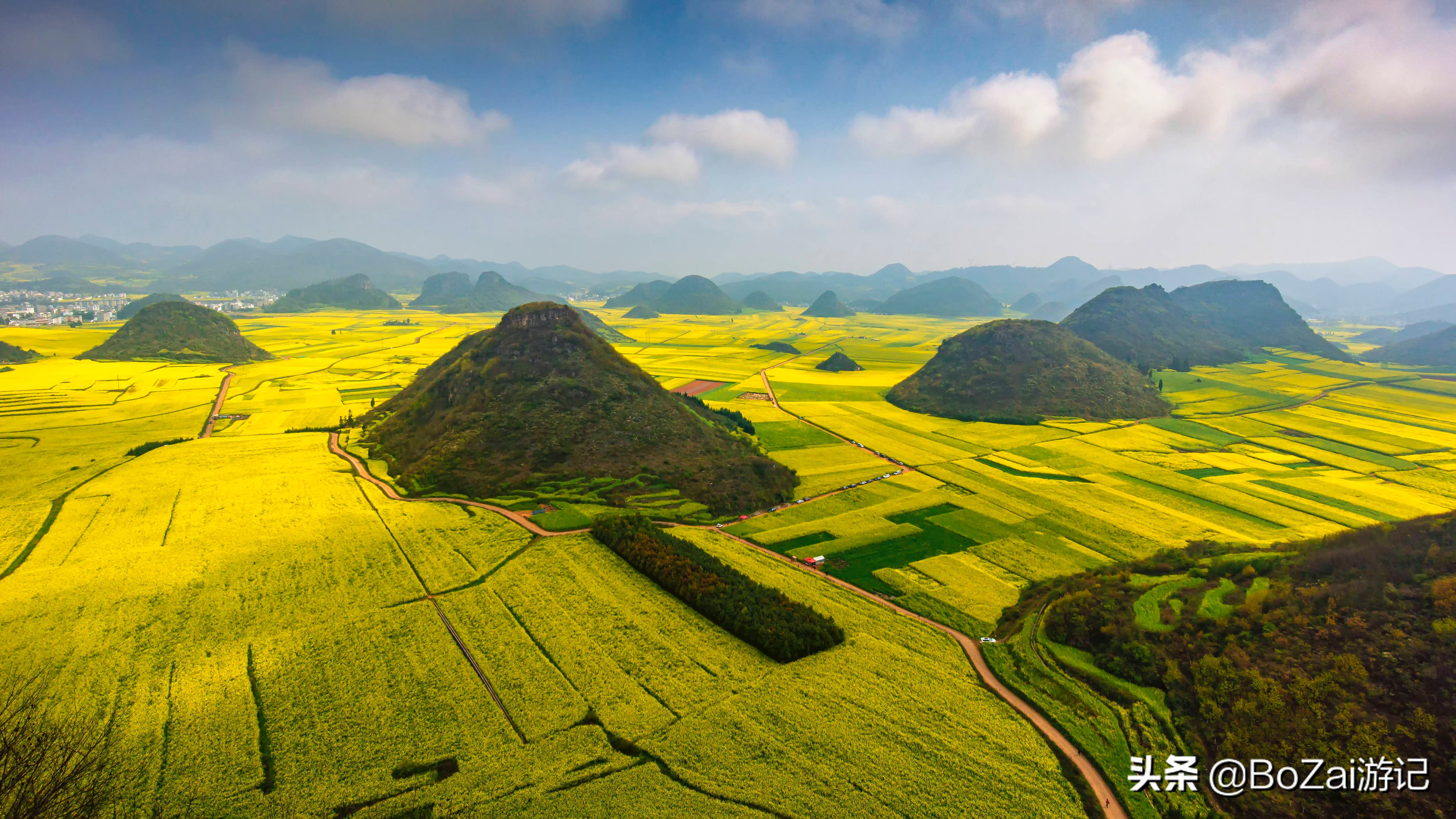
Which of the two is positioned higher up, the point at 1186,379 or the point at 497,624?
the point at 1186,379

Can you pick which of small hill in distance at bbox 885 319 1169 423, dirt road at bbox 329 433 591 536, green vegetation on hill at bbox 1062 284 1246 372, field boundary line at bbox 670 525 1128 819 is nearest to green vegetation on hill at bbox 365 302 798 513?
dirt road at bbox 329 433 591 536

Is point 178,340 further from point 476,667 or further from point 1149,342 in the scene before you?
point 1149,342

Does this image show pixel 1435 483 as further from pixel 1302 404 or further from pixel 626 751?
pixel 626 751

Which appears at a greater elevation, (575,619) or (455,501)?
(455,501)

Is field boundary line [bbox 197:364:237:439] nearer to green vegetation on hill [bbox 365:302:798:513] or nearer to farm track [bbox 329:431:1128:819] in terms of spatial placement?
green vegetation on hill [bbox 365:302:798:513]

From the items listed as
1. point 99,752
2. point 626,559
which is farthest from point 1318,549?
point 99,752

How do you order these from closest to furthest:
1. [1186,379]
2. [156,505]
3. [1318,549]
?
1. [1318,549]
2. [156,505]
3. [1186,379]

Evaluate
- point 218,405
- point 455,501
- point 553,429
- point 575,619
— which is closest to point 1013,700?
point 575,619
